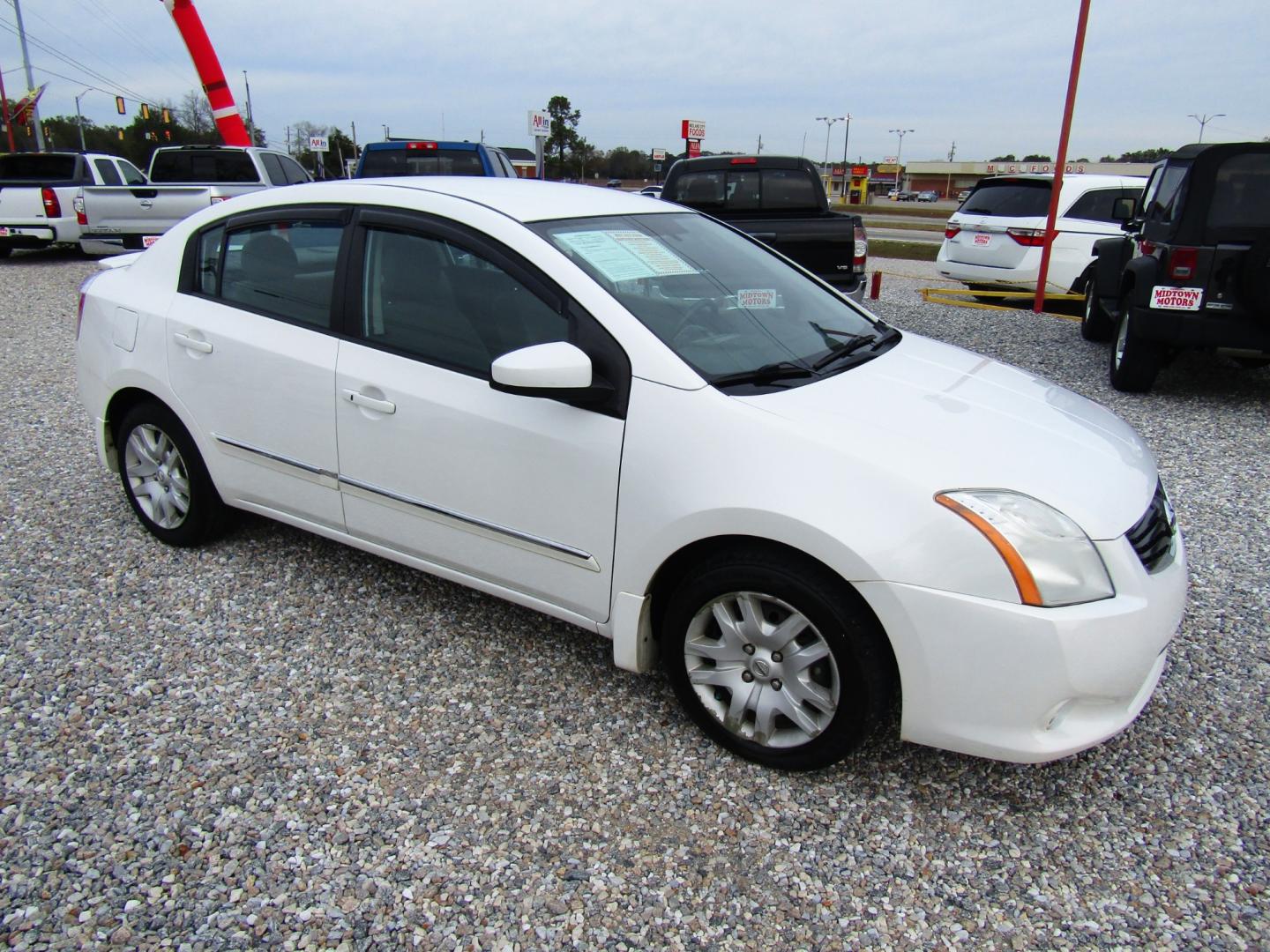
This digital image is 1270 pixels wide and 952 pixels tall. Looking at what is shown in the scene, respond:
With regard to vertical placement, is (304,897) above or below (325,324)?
below

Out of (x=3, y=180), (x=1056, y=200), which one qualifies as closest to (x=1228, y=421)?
(x=1056, y=200)

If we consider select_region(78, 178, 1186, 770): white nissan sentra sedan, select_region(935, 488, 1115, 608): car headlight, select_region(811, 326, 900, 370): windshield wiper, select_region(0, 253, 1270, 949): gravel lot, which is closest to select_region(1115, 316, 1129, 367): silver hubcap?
select_region(0, 253, 1270, 949): gravel lot

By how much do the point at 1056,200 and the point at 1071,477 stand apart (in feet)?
28.7

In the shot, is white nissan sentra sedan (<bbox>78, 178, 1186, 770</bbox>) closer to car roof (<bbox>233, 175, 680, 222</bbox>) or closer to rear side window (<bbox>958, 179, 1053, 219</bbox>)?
car roof (<bbox>233, 175, 680, 222</bbox>)

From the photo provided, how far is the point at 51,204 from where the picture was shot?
13.6 meters

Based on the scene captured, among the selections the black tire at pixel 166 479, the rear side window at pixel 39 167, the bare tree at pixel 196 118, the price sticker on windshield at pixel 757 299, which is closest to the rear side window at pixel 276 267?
the black tire at pixel 166 479

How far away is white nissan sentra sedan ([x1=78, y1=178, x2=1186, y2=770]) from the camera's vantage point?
2250mm

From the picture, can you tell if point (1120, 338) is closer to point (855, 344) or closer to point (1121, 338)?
point (1121, 338)

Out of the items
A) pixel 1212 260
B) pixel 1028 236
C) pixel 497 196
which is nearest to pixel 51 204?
pixel 497 196

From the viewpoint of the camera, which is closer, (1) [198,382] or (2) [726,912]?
(2) [726,912]

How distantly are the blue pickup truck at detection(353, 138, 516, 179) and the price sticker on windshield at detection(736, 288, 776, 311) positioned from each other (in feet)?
31.0

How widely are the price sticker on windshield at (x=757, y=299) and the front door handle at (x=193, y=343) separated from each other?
209cm

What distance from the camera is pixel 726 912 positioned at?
216 centimetres

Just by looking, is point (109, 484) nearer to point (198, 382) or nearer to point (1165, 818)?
point (198, 382)
